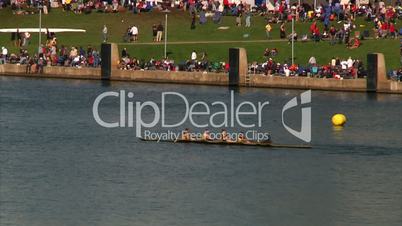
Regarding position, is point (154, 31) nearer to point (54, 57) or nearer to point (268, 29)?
point (54, 57)

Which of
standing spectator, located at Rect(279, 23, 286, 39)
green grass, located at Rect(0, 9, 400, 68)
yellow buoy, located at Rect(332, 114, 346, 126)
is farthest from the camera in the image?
standing spectator, located at Rect(279, 23, 286, 39)

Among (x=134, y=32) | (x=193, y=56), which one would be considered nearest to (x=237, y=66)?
(x=193, y=56)

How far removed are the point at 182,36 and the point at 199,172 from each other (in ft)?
174

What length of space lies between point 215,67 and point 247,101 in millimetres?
11113

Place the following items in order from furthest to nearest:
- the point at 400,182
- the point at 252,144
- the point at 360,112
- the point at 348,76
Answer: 1. the point at 348,76
2. the point at 360,112
3. the point at 252,144
4. the point at 400,182

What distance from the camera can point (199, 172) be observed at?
12281 cm

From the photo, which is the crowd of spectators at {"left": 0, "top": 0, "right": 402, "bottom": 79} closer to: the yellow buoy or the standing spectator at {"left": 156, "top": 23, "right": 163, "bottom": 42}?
the standing spectator at {"left": 156, "top": 23, "right": 163, "bottom": 42}

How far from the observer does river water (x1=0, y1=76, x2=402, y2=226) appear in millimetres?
110312

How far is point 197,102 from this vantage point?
155625 mm

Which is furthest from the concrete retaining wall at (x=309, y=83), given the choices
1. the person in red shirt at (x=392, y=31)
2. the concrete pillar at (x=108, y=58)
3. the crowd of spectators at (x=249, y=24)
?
the concrete pillar at (x=108, y=58)

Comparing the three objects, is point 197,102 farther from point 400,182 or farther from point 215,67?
point 400,182

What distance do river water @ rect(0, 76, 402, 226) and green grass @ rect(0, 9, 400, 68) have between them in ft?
25.6

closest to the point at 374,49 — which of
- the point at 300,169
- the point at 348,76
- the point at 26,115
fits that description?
the point at 348,76

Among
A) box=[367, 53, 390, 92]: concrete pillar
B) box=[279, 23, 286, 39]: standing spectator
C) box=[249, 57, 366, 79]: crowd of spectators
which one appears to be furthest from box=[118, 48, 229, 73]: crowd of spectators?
box=[367, 53, 390, 92]: concrete pillar
